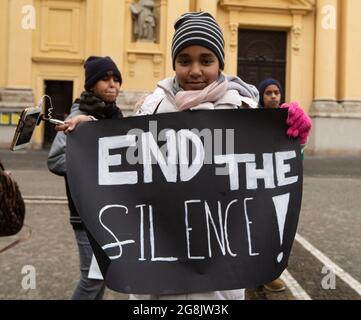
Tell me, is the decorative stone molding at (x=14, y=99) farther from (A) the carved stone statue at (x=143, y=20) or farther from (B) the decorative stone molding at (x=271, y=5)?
(B) the decorative stone molding at (x=271, y=5)

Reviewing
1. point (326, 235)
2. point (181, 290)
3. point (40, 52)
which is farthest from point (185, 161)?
point (40, 52)

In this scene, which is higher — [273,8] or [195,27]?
[273,8]

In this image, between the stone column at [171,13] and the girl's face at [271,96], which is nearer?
the girl's face at [271,96]

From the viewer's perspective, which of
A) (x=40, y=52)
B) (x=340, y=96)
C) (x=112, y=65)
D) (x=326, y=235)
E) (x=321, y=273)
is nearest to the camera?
(x=112, y=65)

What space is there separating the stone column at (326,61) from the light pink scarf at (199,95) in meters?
15.2

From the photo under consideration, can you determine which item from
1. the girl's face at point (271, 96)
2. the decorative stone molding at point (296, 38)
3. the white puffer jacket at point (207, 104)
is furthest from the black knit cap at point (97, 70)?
the decorative stone molding at point (296, 38)

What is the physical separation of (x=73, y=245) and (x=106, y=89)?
88.8 inches

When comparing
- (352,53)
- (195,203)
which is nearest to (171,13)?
(352,53)

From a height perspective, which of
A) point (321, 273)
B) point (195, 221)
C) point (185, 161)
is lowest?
point (321, 273)

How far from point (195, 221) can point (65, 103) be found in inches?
607

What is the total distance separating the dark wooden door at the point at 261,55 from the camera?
17.1m

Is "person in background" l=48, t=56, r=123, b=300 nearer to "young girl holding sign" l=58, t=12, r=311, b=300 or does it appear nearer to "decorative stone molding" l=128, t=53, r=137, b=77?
"young girl holding sign" l=58, t=12, r=311, b=300

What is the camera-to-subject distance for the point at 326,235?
5.07 m
